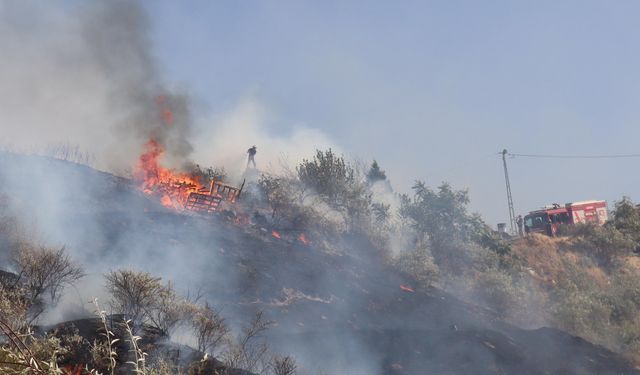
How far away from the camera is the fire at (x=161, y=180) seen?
27266mm

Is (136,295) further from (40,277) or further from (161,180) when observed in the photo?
(161,180)

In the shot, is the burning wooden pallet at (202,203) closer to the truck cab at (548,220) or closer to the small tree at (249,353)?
the small tree at (249,353)

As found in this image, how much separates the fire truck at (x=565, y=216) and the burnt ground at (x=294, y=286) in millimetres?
21770

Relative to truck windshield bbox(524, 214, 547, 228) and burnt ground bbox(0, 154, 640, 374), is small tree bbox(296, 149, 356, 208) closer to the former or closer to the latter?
burnt ground bbox(0, 154, 640, 374)

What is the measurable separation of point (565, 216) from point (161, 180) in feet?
116

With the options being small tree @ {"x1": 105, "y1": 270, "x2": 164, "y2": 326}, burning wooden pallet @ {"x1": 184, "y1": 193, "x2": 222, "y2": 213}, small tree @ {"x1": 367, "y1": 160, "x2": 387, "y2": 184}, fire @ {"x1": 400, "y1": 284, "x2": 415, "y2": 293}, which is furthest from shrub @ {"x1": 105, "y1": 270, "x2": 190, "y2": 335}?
small tree @ {"x1": 367, "y1": 160, "x2": 387, "y2": 184}

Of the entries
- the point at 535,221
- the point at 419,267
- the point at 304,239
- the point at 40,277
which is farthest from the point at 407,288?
the point at 535,221

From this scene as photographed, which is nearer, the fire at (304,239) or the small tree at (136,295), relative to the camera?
the small tree at (136,295)

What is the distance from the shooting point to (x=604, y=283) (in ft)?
103

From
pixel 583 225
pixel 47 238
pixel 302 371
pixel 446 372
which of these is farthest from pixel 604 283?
pixel 47 238

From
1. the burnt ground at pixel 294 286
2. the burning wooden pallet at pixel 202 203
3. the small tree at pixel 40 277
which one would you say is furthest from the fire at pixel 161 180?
the small tree at pixel 40 277

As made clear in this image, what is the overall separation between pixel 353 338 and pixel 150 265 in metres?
8.68

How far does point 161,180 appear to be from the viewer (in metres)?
28.8

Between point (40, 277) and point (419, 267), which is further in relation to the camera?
point (419, 267)
